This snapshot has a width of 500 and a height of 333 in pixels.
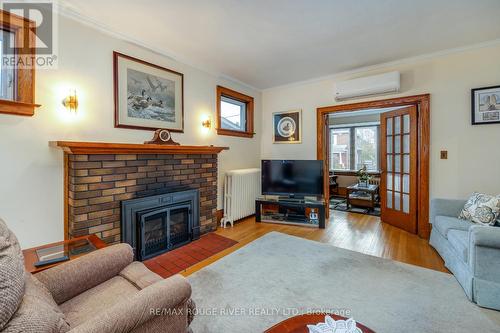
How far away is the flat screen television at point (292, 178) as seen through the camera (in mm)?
4016

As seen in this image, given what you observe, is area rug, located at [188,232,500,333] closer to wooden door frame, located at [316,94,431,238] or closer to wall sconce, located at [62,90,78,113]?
wooden door frame, located at [316,94,431,238]

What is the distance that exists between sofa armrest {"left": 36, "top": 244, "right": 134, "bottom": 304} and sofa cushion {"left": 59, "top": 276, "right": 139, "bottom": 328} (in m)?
0.04

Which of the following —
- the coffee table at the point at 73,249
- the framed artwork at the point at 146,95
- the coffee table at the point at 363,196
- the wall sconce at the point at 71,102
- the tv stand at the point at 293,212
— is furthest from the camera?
the coffee table at the point at 363,196

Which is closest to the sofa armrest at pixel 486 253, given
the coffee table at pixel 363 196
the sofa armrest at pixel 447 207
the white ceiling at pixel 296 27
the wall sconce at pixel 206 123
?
the sofa armrest at pixel 447 207

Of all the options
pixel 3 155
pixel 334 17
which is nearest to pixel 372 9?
pixel 334 17

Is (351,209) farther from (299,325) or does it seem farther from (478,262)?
(299,325)

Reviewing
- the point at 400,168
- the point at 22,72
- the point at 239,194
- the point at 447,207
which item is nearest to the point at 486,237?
the point at 447,207

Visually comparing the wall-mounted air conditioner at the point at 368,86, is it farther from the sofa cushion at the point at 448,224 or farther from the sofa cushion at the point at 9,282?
the sofa cushion at the point at 9,282

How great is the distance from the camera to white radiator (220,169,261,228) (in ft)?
12.9

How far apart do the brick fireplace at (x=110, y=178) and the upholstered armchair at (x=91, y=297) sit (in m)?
1.05

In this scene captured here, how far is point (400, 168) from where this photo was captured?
12.5 ft

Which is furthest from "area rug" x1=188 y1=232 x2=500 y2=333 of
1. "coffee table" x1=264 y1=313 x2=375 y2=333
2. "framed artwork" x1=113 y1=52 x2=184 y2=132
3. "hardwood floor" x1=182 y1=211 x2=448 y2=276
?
"framed artwork" x1=113 y1=52 x2=184 y2=132

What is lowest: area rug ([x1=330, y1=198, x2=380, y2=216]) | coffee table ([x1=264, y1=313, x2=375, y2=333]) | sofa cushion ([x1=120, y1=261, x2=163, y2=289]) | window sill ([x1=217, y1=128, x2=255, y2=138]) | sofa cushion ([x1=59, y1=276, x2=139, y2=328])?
area rug ([x1=330, y1=198, x2=380, y2=216])

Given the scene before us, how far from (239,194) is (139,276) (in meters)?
2.71
